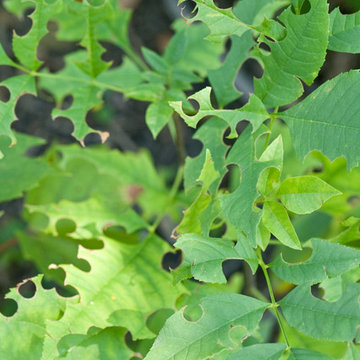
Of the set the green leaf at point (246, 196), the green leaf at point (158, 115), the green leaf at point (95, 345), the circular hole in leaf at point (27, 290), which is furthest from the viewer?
the circular hole in leaf at point (27, 290)

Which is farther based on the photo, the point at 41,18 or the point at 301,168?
the point at 301,168

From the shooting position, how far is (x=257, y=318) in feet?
2.75

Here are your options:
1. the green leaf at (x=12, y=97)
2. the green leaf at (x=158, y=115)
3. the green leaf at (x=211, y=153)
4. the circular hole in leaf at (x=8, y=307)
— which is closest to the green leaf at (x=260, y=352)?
the green leaf at (x=211, y=153)

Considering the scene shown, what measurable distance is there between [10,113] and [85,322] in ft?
1.50

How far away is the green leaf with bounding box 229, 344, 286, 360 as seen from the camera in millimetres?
805

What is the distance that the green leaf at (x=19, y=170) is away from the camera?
140 centimetres

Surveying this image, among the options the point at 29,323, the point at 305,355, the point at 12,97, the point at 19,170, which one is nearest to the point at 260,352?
the point at 305,355

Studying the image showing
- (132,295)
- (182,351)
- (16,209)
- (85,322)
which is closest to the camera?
(182,351)

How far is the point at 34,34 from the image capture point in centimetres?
104

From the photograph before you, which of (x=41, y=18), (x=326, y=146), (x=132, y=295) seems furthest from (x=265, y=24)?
(x=132, y=295)

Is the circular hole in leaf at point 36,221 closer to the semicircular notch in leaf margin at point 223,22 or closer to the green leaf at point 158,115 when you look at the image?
the green leaf at point 158,115

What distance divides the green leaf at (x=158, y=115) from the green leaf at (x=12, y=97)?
278 mm

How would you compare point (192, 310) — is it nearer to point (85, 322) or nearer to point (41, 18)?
point (85, 322)

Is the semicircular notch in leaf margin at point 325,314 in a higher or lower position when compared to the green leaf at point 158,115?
lower
